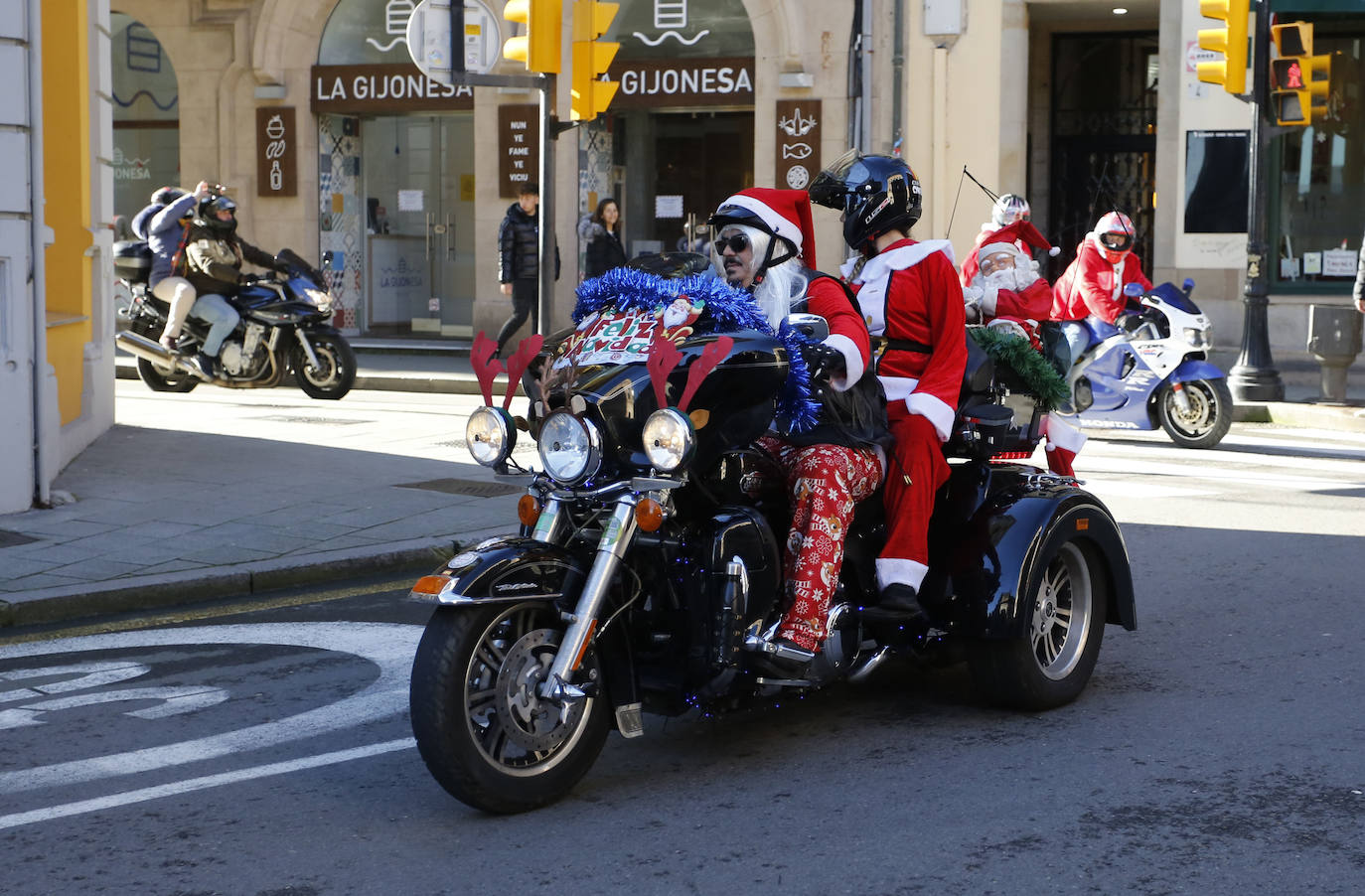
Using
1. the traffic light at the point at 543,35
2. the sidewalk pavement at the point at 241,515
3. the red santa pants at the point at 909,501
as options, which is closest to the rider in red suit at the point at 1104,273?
the traffic light at the point at 543,35

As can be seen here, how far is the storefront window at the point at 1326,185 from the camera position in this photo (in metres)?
20.0

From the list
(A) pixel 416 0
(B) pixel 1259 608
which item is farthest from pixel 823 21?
(B) pixel 1259 608

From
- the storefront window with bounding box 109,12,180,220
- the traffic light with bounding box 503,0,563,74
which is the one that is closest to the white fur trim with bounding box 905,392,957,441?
the traffic light with bounding box 503,0,563,74

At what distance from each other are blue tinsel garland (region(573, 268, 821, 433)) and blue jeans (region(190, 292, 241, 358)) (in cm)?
1080

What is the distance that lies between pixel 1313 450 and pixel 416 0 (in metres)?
14.0

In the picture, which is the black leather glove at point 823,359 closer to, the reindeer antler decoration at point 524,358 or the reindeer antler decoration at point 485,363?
the reindeer antler decoration at point 524,358

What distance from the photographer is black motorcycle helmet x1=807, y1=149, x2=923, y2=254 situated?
549 centimetres

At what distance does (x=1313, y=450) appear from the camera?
1283 cm

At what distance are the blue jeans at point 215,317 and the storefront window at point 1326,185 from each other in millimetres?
11956

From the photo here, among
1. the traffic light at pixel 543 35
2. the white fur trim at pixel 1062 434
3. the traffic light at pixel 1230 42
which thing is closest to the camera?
the white fur trim at pixel 1062 434

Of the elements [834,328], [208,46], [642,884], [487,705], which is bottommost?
[642,884]

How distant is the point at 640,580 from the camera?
477 cm

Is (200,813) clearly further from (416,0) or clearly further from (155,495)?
(416,0)

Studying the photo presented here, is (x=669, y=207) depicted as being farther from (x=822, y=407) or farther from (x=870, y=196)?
(x=822, y=407)
